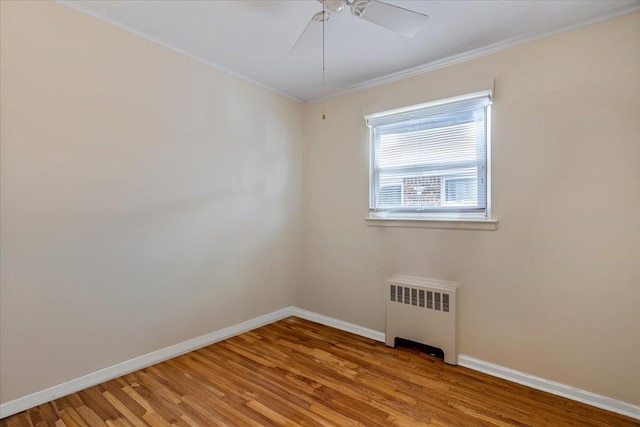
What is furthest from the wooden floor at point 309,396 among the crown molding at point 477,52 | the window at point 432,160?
the crown molding at point 477,52

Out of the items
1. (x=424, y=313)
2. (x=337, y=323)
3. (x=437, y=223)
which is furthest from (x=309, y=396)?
(x=437, y=223)

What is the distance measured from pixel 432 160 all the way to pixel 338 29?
52.4 inches

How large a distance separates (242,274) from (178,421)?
1451 millimetres

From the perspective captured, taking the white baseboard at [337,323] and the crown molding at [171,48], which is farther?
the white baseboard at [337,323]

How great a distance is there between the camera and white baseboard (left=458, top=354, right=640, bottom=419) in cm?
194

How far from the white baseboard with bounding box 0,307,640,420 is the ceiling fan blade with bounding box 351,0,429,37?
2438mm

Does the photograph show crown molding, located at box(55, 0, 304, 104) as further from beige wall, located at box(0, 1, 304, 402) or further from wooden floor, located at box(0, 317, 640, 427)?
wooden floor, located at box(0, 317, 640, 427)

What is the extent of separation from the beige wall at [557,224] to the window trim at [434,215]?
6 centimetres

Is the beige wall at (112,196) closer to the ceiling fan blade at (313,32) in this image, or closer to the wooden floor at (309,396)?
the wooden floor at (309,396)

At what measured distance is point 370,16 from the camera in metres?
1.61

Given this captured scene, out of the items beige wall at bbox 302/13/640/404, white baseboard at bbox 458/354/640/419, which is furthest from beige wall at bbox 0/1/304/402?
white baseboard at bbox 458/354/640/419

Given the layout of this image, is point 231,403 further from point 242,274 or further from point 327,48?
point 327,48

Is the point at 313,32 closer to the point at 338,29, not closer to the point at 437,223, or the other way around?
the point at 338,29

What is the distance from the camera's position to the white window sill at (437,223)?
2.43 m
